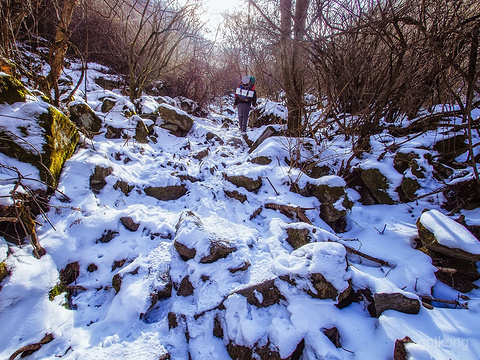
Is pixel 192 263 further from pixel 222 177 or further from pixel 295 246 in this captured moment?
pixel 222 177

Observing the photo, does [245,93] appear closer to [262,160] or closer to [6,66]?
[262,160]

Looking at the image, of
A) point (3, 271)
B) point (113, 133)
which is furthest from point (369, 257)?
point (113, 133)

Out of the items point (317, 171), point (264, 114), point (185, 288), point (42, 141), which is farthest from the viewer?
point (264, 114)

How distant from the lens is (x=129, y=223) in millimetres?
2418

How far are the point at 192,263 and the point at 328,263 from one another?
126cm

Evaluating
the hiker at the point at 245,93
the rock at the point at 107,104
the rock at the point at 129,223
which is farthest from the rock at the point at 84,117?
the hiker at the point at 245,93

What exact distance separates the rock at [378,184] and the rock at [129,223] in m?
3.40

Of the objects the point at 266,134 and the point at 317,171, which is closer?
the point at 317,171

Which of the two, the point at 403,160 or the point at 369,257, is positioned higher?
the point at 403,160

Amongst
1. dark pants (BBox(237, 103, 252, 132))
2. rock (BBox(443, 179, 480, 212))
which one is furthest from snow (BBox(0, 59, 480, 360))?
dark pants (BBox(237, 103, 252, 132))

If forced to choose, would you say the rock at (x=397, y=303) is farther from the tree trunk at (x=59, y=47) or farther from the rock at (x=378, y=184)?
the tree trunk at (x=59, y=47)

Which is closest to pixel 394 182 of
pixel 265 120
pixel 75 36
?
pixel 265 120

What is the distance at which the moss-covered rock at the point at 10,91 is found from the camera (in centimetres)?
229

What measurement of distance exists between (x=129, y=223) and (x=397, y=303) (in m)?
2.69
